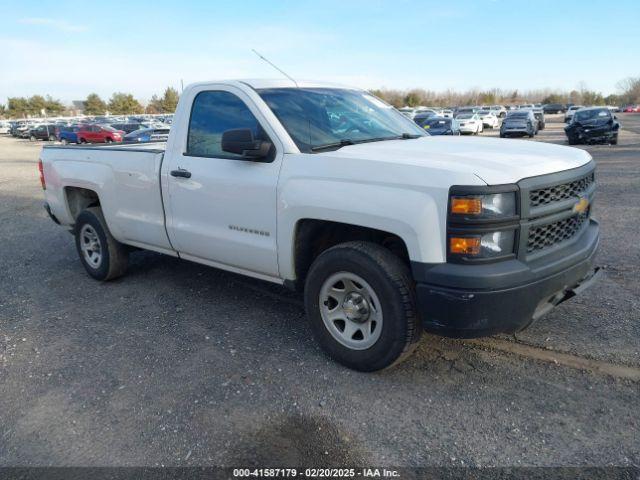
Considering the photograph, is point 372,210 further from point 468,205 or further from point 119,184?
point 119,184

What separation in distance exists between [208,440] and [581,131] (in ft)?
72.2

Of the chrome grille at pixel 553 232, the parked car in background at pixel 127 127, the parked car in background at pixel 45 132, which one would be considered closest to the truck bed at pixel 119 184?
the chrome grille at pixel 553 232

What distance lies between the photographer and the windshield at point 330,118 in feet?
12.5

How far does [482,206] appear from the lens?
2.84 metres

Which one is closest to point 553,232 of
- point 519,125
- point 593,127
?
point 593,127

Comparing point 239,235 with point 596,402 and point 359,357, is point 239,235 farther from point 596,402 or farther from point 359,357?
point 596,402

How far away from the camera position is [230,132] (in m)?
3.54

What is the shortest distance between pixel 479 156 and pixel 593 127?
20588mm

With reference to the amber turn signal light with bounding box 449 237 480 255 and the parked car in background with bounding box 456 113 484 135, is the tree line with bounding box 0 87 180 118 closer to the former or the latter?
the parked car in background with bounding box 456 113 484 135

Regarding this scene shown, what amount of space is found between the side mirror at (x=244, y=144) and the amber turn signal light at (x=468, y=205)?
1453 mm

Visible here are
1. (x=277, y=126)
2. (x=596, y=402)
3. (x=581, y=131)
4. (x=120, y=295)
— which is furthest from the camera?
(x=581, y=131)

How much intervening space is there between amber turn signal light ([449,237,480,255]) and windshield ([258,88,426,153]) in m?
1.29

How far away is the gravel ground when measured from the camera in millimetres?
2785

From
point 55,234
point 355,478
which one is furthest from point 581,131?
point 355,478
